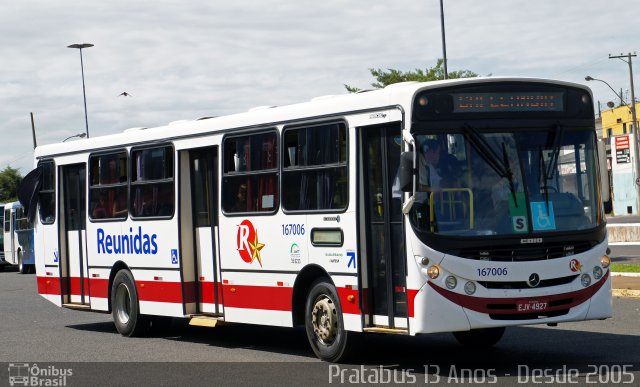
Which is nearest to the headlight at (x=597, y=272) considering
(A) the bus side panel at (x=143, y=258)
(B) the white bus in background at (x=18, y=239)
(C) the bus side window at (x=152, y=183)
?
(A) the bus side panel at (x=143, y=258)

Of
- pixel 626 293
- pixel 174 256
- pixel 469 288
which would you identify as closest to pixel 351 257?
pixel 469 288

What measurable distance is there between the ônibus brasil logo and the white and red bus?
0.08 ft

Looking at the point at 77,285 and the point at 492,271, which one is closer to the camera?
the point at 492,271

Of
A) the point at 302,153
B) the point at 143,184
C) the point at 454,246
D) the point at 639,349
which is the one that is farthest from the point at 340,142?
the point at 143,184

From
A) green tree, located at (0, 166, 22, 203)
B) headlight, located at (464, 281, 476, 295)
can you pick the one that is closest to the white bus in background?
headlight, located at (464, 281, 476, 295)

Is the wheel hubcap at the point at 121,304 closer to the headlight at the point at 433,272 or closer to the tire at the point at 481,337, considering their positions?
the tire at the point at 481,337

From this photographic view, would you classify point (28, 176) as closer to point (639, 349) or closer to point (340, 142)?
point (340, 142)

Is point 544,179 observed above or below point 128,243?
above

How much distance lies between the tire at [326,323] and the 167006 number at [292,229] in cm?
64

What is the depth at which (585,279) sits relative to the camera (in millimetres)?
12016

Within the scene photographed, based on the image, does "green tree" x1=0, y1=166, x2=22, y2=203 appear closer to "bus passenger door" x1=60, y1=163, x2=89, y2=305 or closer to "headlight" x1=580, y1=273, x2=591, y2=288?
"bus passenger door" x1=60, y1=163, x2=89, y2=305

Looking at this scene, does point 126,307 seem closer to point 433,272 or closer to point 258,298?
point 258,298

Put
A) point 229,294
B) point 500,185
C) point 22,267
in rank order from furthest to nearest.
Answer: point 22,267 < point 229,294 < point 500,185

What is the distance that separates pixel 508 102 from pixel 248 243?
409 centimetres
